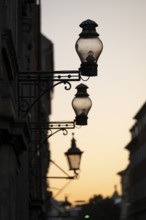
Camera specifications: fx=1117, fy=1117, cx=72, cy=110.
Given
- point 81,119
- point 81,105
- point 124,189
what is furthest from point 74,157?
point 124,189

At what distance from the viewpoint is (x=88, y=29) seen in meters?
16.3

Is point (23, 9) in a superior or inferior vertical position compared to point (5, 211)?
superior

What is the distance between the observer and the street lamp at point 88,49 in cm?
1593

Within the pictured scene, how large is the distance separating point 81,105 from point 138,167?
9983cm

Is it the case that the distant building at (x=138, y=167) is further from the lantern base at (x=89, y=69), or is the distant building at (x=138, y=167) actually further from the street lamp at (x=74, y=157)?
the lantern base at (x=89, y=69)

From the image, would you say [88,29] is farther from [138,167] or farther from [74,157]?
[138,167]

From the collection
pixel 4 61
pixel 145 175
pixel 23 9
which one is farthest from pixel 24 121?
pixel 145 175

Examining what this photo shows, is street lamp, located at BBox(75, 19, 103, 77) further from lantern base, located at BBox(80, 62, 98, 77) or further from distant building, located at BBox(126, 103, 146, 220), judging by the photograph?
distant building, located at BBox(126, 103, 146, 220)

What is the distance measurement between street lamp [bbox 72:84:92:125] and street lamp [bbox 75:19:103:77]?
16.7 ft

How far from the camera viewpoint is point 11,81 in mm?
16516

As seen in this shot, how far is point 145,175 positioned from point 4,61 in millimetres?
98791

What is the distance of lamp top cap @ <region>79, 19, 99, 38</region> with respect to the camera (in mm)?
16203

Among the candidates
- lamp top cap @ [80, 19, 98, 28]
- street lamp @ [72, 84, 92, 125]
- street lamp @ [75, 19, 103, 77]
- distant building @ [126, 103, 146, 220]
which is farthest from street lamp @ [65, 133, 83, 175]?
distant building @ [126, 103, 146, 220]

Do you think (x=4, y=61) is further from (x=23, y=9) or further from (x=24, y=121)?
(x=23, y=9)
